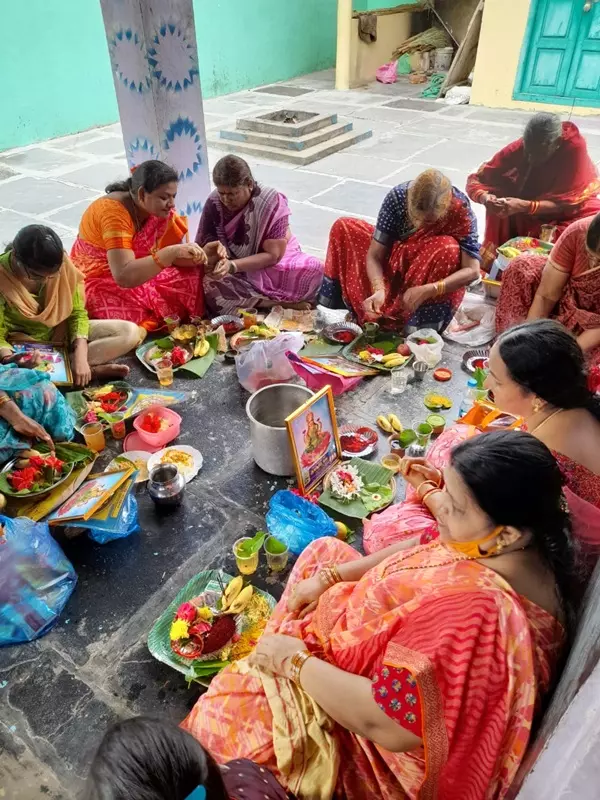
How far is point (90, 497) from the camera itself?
257 centimetres

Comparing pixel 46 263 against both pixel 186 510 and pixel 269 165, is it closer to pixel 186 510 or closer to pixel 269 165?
pixel 186 510

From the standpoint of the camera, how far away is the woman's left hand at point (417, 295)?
152 inches

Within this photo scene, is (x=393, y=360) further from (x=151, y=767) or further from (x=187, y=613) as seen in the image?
(x=151, y=767)

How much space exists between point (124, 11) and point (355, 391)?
130 inches

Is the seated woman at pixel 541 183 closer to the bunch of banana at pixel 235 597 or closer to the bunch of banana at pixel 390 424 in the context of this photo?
the bunch of banana at pixel 390 424

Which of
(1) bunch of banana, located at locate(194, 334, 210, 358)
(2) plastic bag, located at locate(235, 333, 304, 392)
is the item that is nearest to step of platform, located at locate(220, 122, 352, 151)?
(1) bunch of banana, located at locate(194, 334, 210, 358)

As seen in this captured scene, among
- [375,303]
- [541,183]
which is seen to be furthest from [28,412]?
[541,183]

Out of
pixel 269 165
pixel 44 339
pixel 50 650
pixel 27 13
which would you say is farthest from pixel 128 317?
pixel 27 13

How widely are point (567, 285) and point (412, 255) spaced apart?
106 cm

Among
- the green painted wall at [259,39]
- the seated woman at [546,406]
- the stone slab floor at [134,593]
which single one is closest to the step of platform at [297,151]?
the stone slab floor at [134,593]

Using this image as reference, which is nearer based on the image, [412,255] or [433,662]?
[433,662]

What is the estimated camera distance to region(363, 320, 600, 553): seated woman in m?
1.92

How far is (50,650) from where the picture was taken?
2223 mm

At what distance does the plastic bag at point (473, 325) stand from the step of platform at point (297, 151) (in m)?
4.78
